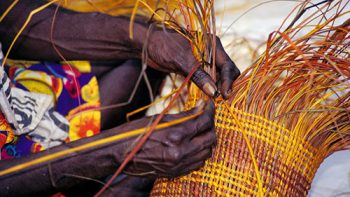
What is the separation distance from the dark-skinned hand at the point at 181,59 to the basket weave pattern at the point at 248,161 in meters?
0.05

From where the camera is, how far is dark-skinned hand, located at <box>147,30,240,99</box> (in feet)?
3.03

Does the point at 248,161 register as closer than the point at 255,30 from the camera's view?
Yes

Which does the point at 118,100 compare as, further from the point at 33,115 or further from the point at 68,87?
the point at 33,115

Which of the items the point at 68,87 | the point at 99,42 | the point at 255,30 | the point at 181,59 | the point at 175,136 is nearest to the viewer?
the point at 175,136

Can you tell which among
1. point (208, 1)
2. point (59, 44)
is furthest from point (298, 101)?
point (59, 44)

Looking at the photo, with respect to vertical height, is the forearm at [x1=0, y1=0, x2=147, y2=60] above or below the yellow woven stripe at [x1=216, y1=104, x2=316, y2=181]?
above

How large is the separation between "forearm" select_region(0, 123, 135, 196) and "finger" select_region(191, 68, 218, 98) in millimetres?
147

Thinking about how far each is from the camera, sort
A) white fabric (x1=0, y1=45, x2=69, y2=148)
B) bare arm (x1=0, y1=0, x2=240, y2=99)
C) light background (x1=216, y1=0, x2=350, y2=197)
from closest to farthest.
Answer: bare arm (x1=0, y1=0, x2=240, y2=99), white fabric (x1=0, y1=45, x2=69, y2=148), light background (x1=216, y1=0, x2=350, y2=197)

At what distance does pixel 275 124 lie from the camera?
3.00 feet

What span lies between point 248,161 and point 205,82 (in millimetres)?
152

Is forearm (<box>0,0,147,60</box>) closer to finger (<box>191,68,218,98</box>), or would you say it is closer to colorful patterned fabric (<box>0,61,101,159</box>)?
colorful patterned fabric (<box>0,61,101,159</box>)

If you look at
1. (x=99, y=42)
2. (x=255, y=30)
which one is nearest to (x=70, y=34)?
(x=99, y=42)

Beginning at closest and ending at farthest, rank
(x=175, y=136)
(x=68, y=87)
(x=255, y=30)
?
(x=175, y=136), (x=68, y=87), (x=255, y=30)

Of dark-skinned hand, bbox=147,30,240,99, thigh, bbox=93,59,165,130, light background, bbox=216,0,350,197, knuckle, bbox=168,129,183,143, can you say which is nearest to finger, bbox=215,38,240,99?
dark-skinned hand, bbox=147,30,240,99
